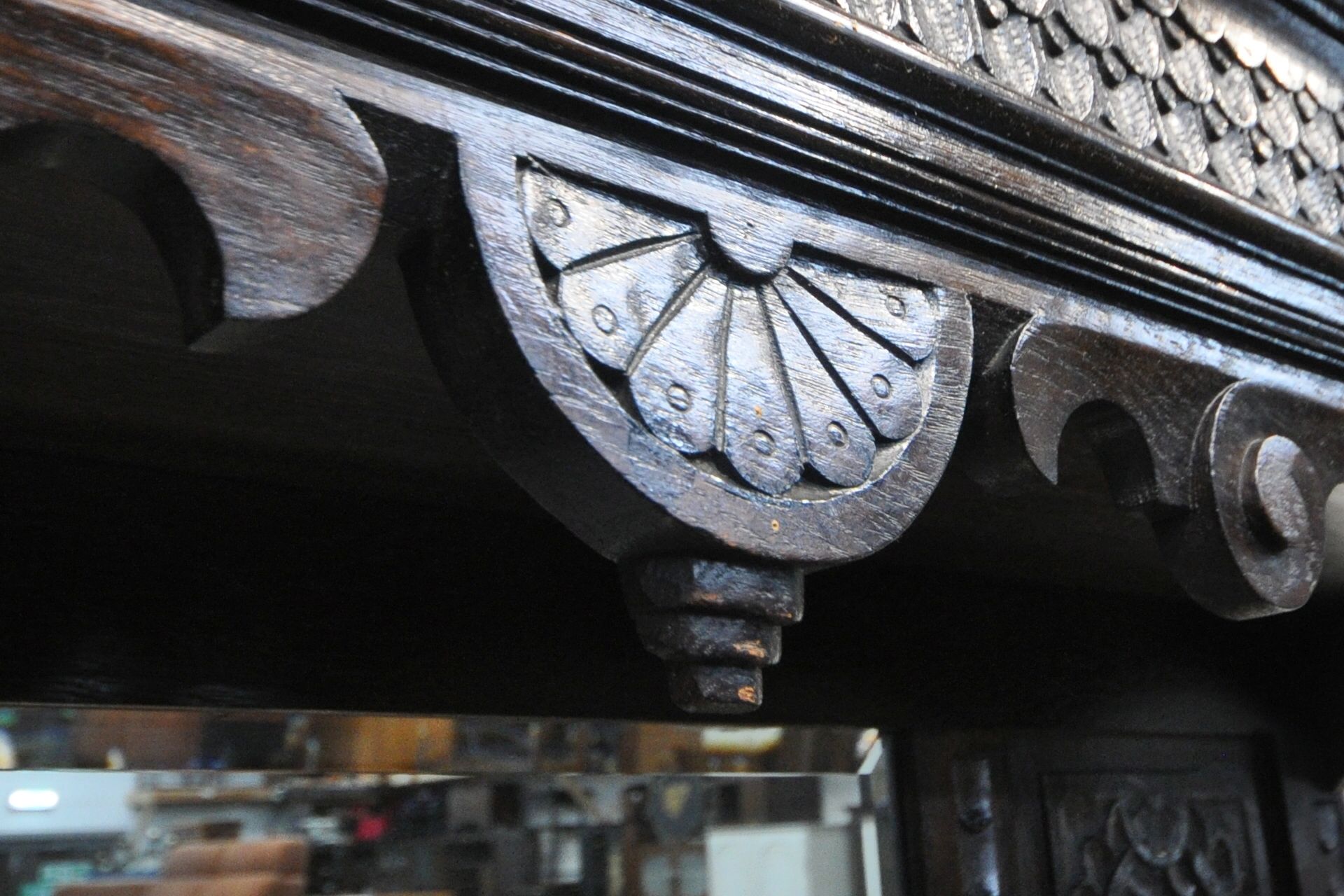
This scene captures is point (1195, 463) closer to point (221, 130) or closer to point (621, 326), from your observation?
point (621, 326)

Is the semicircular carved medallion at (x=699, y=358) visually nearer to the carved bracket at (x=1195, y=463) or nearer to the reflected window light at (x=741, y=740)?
the carved bracket at (x=1195, y=463)

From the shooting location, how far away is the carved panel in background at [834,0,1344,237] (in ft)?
2.43

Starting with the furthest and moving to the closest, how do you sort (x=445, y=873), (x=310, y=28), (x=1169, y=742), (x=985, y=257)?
1. (x=1169, y=742)
2. (x=445, y=873)
3. (x=985, y=257)
4. (x=310, y=28)

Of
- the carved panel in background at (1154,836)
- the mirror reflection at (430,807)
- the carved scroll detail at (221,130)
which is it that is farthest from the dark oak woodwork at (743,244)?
the carved panel in background at (1154,836)

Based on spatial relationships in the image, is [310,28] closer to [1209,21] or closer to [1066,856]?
[1209,21]

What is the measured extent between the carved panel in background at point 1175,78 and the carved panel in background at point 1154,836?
3.13 ft

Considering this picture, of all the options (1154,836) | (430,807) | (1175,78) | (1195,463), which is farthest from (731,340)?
(1154,836)

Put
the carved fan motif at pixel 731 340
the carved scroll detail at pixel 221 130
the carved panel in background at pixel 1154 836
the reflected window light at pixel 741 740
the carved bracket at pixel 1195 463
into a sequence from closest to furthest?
the carved scroll detail at pixel 221 130, the carved fan motif at pixel 731 340, the carved bracket at pixel 1195 463, the reflected window light at pixel 741 740, the carved panel in background at pixel 1154 836

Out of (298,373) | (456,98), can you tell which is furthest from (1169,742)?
(456,98)

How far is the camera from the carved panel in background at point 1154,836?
158 centimetres

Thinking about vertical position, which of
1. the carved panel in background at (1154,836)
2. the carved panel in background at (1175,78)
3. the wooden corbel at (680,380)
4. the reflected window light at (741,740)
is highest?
the carved panel in background at (1175,78)

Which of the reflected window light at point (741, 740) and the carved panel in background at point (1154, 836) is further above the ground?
the reflected window light at point (741, 740)

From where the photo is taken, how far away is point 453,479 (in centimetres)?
116

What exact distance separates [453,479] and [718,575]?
0.66 m
